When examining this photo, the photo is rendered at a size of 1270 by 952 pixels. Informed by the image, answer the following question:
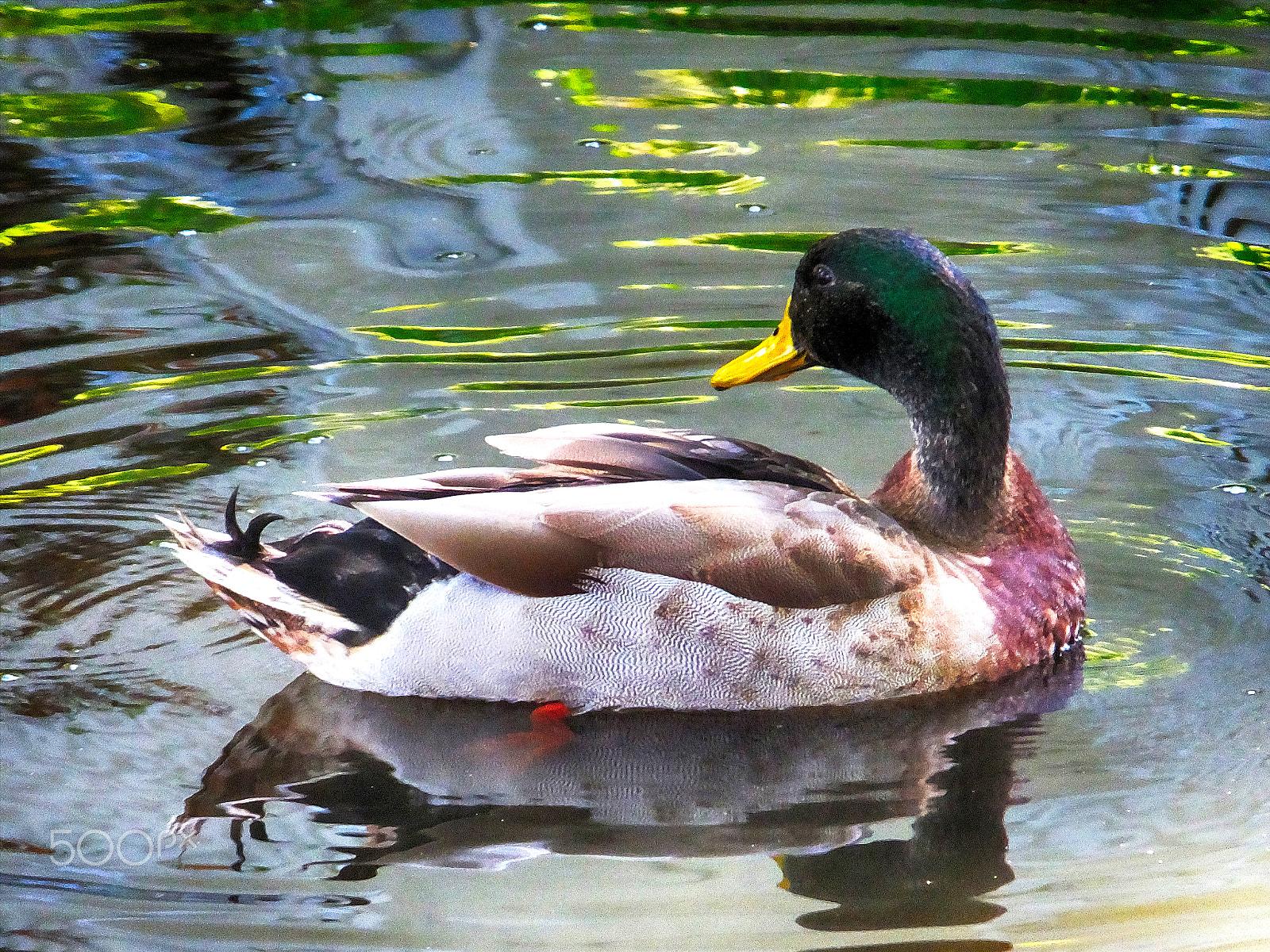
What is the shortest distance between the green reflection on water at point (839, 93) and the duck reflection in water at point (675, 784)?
4.71 m

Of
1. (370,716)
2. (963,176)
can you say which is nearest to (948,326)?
(370,716)

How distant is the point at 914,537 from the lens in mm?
4785

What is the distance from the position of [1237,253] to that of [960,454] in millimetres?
3137

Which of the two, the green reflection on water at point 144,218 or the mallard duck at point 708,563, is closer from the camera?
the mallard duck at point 708,563

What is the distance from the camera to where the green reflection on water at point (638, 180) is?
7980mm

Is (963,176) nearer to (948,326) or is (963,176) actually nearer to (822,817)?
(948,326)

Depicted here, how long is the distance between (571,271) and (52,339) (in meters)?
2.11

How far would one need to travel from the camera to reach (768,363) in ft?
16.5

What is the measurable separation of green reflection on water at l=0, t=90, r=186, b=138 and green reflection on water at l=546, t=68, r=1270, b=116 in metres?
2.00

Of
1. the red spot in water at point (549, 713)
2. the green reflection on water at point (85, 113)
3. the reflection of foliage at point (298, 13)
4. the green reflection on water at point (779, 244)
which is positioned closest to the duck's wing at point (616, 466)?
the red spot in water at point (549, 713)

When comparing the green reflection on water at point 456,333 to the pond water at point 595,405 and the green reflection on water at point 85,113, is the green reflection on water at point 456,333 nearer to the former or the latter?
the pond water at point 595,405

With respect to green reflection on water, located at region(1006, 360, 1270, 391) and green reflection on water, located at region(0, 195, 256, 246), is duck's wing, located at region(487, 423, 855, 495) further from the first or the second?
green reflection on water, located at region(0, 195, 256, 246)

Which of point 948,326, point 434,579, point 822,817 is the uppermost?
point 948,326

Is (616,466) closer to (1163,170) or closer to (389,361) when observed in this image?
(389,361)
